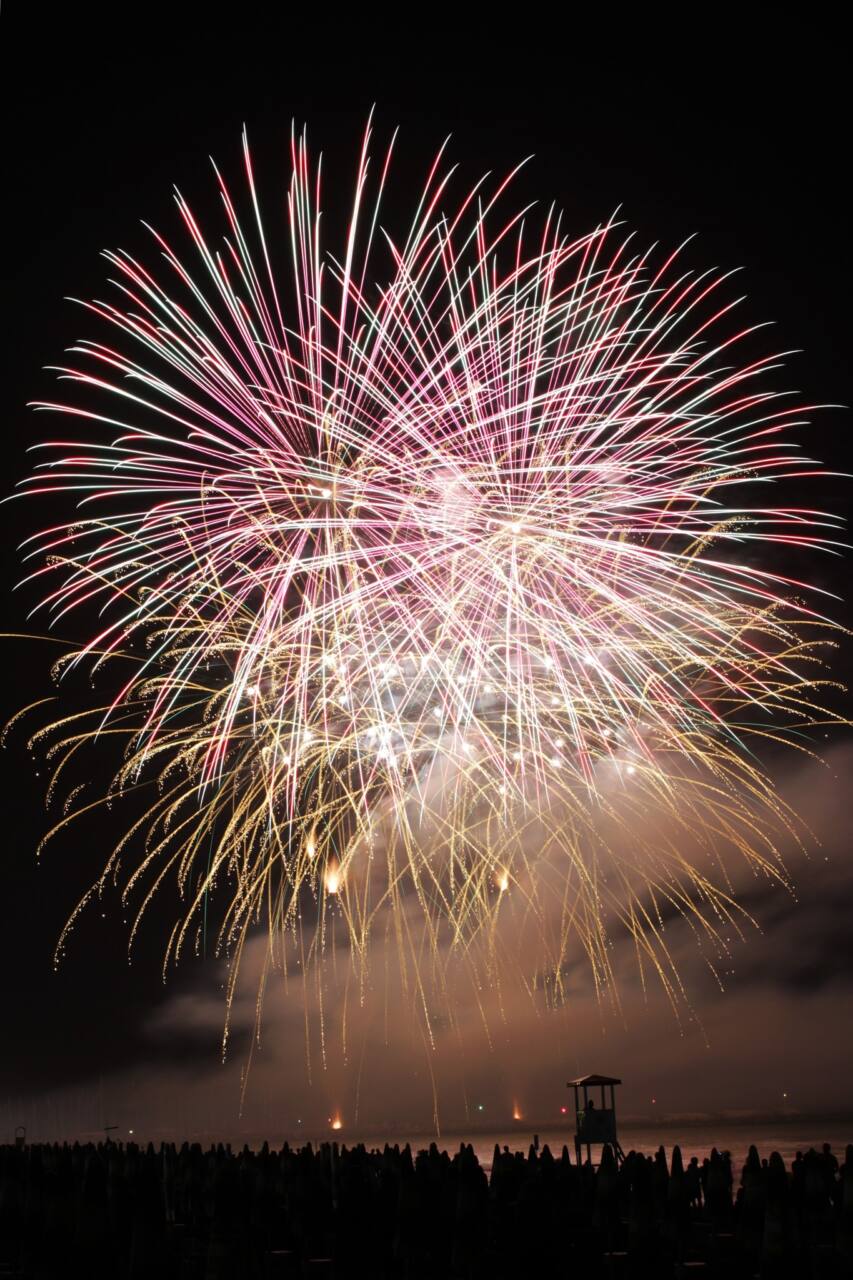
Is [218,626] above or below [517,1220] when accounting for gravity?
above

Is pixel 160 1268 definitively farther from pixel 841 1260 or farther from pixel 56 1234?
pixel 841 1260

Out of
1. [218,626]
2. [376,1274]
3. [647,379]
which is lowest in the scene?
[376,1274]

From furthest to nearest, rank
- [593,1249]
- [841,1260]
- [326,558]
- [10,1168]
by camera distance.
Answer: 1. [326,558]
2. [10,1168]
3. [593,1249]
4. [841,1260]

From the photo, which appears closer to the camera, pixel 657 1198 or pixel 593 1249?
pixel 593 1249

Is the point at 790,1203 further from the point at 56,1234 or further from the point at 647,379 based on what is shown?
the point at 647,379

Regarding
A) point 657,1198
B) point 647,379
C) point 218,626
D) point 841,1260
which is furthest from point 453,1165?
point 647,379

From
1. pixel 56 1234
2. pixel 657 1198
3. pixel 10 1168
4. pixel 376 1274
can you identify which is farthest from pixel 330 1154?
pixel 56 1234

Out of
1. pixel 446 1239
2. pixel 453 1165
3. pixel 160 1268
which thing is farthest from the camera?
pixel 453 1165
